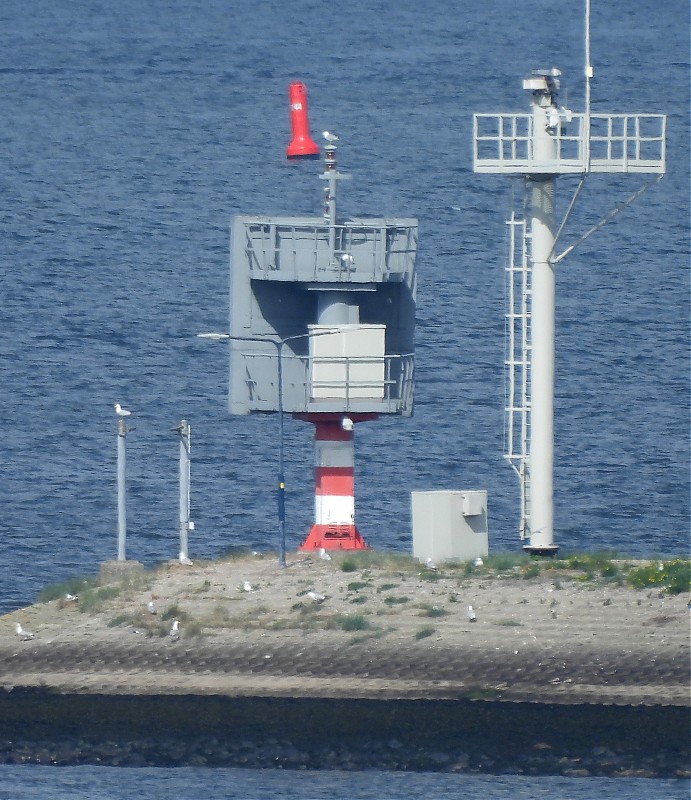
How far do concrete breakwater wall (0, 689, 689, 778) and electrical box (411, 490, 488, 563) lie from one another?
584 cm

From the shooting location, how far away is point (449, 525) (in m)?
41.2

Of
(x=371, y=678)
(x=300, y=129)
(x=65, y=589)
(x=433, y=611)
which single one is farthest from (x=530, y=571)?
(x=300, y=129)

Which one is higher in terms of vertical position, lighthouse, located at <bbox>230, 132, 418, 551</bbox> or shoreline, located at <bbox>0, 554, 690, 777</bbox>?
lighthouse, located at <bbox>230, 132, 418, 551</bbox>

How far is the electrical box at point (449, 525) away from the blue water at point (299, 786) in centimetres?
744

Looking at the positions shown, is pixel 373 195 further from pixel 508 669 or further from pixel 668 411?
A: pixel 508 669

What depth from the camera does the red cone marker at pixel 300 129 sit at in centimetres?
4266

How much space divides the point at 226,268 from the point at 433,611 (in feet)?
173

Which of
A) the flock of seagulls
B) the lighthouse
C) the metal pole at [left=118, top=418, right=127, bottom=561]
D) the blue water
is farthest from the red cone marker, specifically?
the blue water

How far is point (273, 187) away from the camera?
10194cm

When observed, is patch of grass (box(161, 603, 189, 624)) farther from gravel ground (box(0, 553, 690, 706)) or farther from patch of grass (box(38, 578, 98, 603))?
patch of grass (box(38, 578, 98, 603))

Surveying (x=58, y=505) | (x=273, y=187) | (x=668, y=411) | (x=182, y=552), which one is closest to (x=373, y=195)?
(x=273, y=187)

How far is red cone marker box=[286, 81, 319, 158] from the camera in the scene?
4266 centimetres

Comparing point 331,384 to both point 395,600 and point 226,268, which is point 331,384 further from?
point 226,268

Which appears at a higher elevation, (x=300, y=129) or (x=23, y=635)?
(x=300, y=129)
